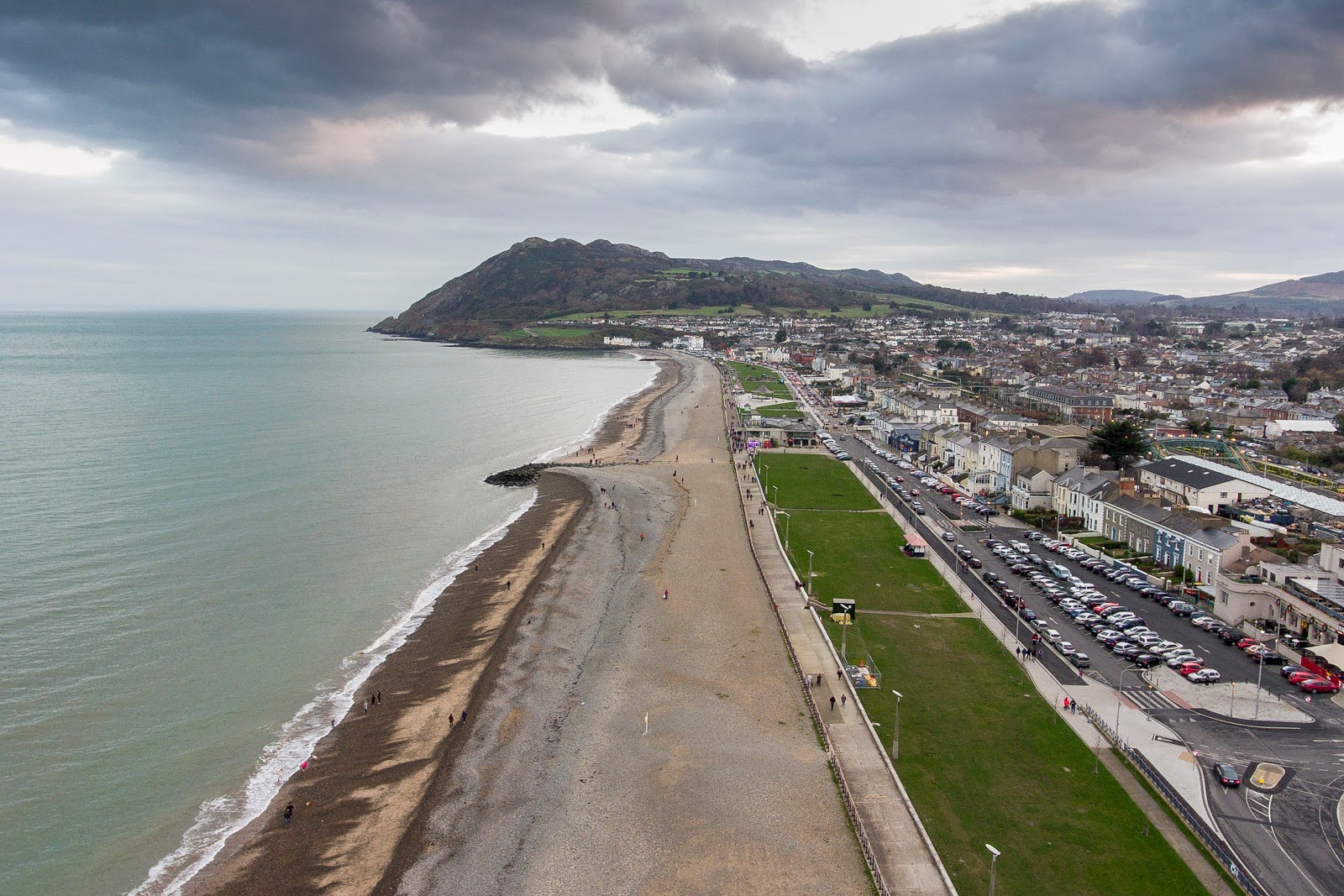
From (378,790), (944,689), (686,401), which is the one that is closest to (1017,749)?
(944,689)

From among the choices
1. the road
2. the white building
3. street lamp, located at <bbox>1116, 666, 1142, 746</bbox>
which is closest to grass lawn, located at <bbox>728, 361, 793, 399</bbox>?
the white building

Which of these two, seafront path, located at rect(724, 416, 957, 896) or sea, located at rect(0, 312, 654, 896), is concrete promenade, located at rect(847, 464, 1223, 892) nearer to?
seafront path, located at rect(724, 416, 957, 896)

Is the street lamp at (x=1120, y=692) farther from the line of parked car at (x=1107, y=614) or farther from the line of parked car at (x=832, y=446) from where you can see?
the line of parked car at (x=832, y=446)

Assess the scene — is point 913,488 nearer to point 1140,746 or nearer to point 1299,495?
point 1299,495

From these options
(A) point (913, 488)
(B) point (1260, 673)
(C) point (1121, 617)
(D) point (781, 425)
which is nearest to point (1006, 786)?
(B) point (1260, 673)

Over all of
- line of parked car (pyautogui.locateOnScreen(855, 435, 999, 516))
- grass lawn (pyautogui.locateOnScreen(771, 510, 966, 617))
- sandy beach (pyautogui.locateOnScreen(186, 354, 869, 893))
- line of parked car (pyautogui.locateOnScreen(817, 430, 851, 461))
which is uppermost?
line of parked car (pyautogui.locateOnScreen(817, 430, 851, 461))

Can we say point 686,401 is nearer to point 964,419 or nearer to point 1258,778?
point 964,419
